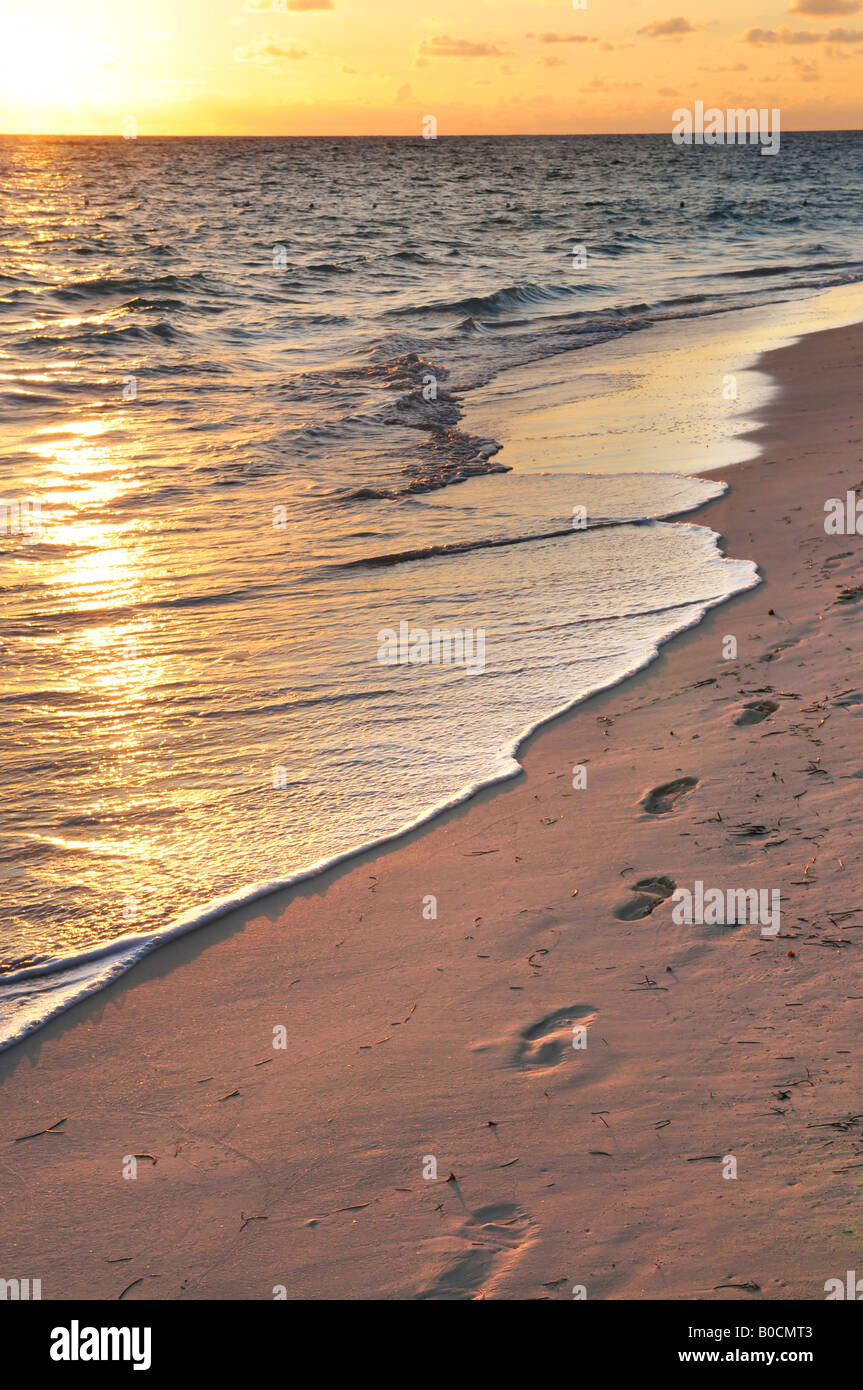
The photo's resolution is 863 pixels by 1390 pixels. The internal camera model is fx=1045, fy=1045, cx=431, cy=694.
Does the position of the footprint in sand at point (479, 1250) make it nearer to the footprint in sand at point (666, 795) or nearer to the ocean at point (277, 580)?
the ocean at point (277, 580)

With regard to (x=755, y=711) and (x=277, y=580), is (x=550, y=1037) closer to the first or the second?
(x=755, y=711)

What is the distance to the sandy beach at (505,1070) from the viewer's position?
242cm

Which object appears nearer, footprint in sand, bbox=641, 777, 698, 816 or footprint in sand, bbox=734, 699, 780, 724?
footprint in sand, bbox=641, 777, 698, 816

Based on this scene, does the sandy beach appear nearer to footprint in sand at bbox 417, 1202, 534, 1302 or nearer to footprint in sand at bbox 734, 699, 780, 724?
footprint in sand at bbox 417, 1202, 534, 1302

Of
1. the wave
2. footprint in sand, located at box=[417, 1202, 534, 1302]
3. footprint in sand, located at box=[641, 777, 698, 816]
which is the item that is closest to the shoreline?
the wave

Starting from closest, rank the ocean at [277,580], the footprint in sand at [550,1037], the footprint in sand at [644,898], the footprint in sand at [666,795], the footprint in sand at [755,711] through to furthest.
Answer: the footprint in sand at [550,1037], the footprint in sand at [644,898], the footprint in sand at [666,795], the ocean at [277,580], the footprint in sand at [755,711]

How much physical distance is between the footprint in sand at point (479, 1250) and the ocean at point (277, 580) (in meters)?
1.58

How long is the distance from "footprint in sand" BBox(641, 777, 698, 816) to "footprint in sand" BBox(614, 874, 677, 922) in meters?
0.47

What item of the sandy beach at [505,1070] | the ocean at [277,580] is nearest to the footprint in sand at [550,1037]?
the sandy beach at [505,1070]

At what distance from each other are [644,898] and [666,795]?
0.70 m

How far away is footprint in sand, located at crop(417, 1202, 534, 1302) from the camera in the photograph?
2.34m

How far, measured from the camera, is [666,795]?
4.18m

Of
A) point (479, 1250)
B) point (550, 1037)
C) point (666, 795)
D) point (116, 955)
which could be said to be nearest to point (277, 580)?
point (666, 795)
